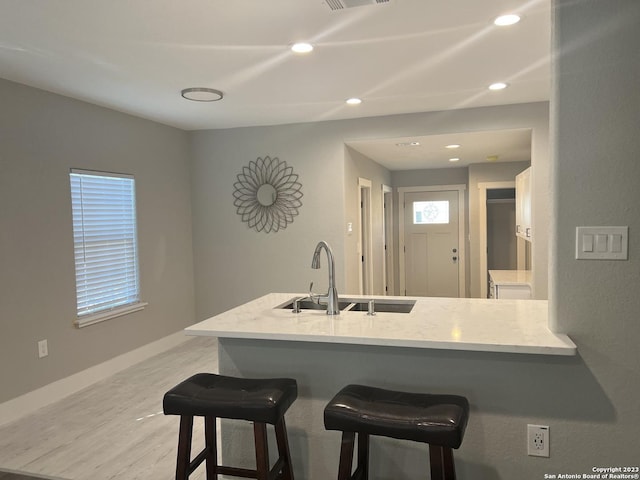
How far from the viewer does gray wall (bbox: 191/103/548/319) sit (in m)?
4.78

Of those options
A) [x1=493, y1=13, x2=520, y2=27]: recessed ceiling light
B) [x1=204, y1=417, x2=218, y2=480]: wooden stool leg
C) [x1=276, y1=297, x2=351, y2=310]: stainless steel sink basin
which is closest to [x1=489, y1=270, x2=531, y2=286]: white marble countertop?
[x1=276, y1=297, x2=351, y2=310]: stainless steel sink basin

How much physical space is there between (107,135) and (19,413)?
2325 mm

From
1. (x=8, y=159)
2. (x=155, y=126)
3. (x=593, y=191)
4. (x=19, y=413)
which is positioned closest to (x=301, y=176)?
(x=155, y=126)

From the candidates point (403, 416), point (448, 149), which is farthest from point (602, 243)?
point (448, 149)

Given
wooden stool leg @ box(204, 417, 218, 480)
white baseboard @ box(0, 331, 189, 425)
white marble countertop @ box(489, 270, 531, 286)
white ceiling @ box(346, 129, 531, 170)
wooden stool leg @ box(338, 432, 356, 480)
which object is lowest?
white baseboard @ box(0, 331, 189, 425)

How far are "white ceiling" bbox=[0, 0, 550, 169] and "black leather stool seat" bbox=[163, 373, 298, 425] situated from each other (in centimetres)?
173

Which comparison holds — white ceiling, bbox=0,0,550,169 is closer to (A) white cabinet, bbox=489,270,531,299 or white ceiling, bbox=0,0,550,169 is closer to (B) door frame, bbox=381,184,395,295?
(A) white cabinet, bbox=489,270,531,299

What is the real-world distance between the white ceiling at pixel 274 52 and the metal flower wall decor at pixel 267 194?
3.02ft

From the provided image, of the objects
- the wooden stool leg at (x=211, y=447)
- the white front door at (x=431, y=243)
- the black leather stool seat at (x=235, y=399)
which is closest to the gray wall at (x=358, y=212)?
the white front door at (x=431, y=243)

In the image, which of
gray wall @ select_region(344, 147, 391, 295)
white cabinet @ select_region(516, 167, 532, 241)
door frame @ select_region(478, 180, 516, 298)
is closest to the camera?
white cabinet @ select_region(516, 167, 532, 241)

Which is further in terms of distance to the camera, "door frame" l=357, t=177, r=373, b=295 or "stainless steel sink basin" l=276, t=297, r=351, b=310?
"door frame" l=357, t=177, r=373, b=295

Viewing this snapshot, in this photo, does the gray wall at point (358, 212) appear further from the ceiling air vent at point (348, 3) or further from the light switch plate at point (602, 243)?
the light switch plate at point (602, 243)

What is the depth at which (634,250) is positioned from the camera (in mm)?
1802

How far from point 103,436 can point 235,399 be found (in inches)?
67.0
